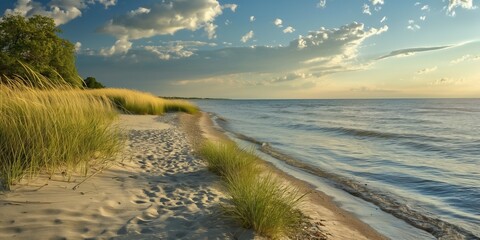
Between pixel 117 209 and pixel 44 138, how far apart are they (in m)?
1.95

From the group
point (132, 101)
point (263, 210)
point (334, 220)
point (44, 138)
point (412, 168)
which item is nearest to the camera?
point (263, 210)

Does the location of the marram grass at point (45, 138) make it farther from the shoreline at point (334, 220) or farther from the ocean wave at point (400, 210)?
the ocean wave at point (400, 210)

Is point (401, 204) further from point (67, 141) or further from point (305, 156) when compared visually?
point (67, 141)

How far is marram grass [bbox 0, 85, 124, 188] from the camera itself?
5.07 metres

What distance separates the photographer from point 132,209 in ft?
15.3

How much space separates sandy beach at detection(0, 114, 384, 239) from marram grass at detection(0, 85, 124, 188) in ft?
0.86

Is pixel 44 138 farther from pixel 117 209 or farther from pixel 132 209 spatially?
pixel 132 209

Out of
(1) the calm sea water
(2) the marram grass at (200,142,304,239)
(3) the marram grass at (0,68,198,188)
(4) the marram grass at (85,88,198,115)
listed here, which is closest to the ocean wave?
(1) the calm sea water

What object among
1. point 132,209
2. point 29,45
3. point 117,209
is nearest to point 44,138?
Result: point 117,209

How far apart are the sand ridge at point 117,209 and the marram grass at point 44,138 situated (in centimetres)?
31

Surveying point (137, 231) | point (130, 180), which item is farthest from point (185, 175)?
point (137, 231)

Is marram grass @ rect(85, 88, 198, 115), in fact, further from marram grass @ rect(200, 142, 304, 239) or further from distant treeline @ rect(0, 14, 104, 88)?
marram grass @ rect(200, 142, 304, 239)

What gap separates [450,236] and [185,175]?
479 cm

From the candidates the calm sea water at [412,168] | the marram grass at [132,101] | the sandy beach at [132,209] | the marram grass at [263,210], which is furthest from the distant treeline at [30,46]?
the marram grass at [263,210]
